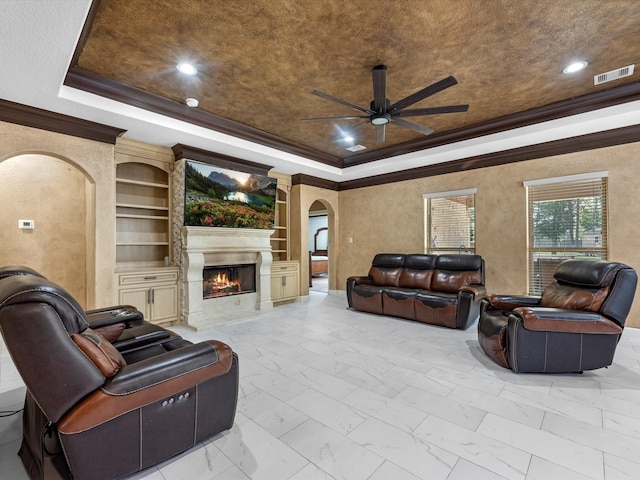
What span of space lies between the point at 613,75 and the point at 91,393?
16.9 feet

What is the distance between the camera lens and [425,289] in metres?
5.16

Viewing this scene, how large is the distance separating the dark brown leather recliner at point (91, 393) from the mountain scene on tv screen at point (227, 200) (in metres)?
3.27

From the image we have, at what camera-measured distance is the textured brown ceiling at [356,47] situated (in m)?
2.37

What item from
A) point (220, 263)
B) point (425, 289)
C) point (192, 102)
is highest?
point (192, 102)

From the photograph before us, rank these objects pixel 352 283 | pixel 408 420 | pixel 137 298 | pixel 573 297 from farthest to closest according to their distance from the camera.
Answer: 1. pixel 352 283
2. pixel 137 298
3. pixel 573 297
4. pixel 408 420

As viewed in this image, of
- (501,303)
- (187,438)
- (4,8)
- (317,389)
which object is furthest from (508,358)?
(4,8)

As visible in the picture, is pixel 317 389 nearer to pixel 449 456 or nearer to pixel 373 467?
pixel 373 467

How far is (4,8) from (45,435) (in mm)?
2592

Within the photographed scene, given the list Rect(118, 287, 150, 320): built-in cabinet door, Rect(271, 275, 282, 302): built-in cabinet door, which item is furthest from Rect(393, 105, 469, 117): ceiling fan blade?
Rect(118, 287, 150, 320): built-in cabinet door

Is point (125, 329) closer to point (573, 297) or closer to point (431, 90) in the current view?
point (431, 90)

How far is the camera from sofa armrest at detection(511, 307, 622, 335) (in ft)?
8.95

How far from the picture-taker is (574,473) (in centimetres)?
163

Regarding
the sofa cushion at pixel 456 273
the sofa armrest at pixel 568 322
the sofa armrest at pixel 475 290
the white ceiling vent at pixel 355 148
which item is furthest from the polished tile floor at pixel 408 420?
the white ceiling vent at pixel 355 148

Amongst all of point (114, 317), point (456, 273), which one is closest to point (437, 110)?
point (456, 273)
